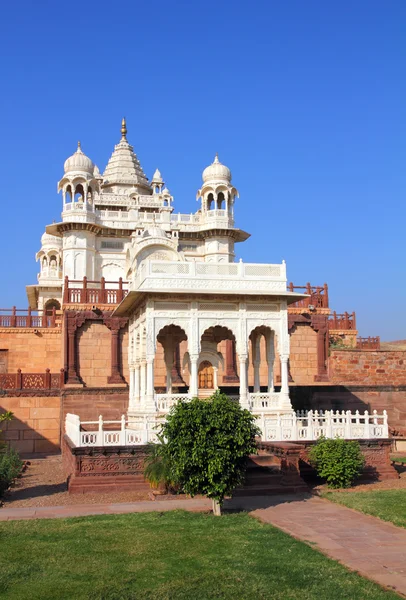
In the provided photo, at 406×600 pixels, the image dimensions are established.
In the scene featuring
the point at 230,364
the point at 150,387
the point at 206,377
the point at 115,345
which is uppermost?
the point at 115,345

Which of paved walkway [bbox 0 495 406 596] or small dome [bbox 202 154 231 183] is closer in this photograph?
paved walkway [bbox 0 495 406 596]

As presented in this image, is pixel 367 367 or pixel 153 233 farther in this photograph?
pixel 153 233

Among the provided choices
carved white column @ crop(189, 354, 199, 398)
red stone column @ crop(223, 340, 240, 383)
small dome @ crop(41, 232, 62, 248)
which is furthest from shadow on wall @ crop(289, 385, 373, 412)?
small dome @ crop(41, 232, 62, 248)

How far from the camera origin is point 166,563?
30.4ft

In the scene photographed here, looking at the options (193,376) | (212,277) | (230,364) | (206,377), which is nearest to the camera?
(193,376)

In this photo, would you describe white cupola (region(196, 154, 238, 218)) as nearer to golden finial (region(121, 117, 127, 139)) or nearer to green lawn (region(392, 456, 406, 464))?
golden finial (region(121, 117, 127, 139))

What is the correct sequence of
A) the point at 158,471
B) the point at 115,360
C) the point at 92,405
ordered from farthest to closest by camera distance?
1. the point at 115,360
2. the point at 92,405
3. the point at 158,471

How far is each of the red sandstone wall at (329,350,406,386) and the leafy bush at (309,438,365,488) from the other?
1455 centimetres

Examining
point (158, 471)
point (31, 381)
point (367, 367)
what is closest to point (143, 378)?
point (158, 471)

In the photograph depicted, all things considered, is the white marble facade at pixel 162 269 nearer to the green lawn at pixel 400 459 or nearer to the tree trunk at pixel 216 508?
the green lawn at pixel 400 459

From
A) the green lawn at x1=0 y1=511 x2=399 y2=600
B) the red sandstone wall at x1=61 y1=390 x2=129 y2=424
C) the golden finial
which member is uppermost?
the golden finial

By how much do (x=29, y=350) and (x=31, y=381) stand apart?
5407mm

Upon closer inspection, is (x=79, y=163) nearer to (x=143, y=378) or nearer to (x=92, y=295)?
(x=92, y=295)

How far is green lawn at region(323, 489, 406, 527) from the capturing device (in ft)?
40.5
